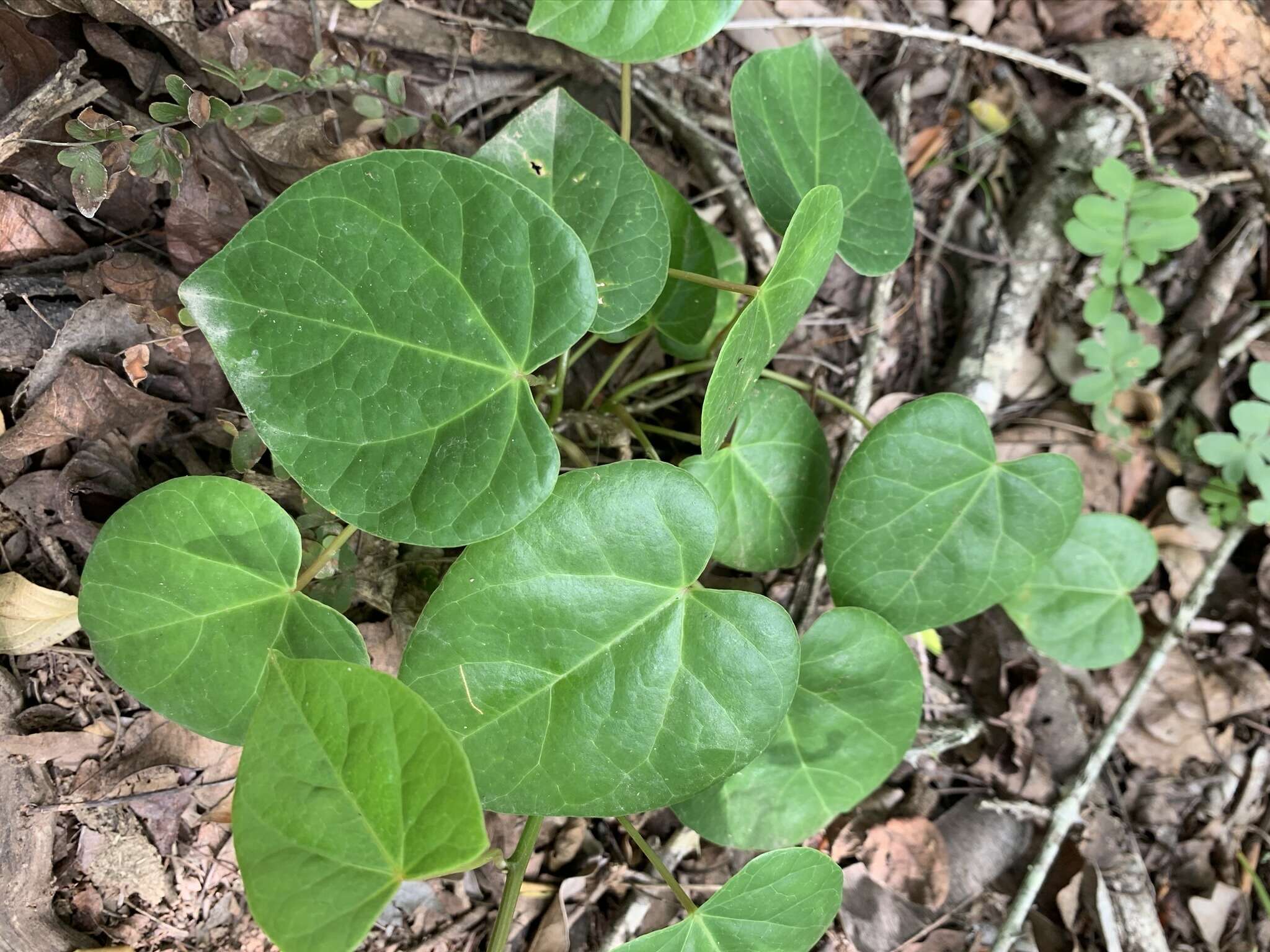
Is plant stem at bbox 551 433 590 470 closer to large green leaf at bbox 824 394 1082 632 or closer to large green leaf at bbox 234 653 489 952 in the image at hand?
large green leaf at bbox 824 394 1082 632

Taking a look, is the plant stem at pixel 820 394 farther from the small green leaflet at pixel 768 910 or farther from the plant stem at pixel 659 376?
the small green leaflet at pixel 768 910

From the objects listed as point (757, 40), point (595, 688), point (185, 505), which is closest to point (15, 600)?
point (185, 505)

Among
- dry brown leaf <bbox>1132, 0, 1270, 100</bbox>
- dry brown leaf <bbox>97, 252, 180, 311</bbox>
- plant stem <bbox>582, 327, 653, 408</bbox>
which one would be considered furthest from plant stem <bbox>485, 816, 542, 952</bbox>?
dry brown leaf <bbox>1132, 0, 1270, 100</bbox>

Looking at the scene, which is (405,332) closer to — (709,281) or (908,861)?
(709,281)

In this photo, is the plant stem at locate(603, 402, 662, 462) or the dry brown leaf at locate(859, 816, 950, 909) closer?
the plant stem at locate(603, 402, 662, 462)

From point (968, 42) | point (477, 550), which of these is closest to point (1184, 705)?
point (968, 42)
